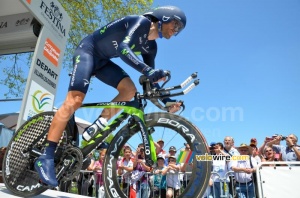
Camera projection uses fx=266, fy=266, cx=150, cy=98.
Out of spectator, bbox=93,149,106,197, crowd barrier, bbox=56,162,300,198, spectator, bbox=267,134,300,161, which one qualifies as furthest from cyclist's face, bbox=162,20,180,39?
spectator, bbox=267,134,300,161

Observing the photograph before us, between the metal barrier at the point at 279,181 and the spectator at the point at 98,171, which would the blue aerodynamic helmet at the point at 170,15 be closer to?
the metal barrier at the point at 279,181

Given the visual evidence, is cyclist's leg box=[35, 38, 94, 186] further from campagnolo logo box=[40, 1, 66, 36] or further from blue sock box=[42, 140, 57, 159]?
campagnolo logo box=[40, 1, 66, 36]

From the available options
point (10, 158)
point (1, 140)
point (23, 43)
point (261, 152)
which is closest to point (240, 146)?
point (261, 152)

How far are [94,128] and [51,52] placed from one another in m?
4.79

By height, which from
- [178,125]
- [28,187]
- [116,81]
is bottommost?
[28,187]

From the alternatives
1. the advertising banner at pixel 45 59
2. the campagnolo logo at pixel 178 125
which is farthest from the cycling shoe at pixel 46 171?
the advertising banner at pixel 45 59

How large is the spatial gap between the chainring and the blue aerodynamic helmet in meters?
1.79

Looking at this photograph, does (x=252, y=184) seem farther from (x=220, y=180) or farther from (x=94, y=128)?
(x=94, y=128)

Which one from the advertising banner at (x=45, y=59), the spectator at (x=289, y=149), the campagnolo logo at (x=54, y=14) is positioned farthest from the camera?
the campagnolo logo at (x=54, y=14)

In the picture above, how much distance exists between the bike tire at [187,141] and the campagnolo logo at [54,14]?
5.22m

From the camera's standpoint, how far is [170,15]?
10.0 feet

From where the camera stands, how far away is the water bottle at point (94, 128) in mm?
3090

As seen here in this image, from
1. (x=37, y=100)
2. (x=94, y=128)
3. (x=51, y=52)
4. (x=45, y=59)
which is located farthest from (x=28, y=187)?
(x=51, y=52)

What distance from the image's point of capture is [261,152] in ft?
25.6
